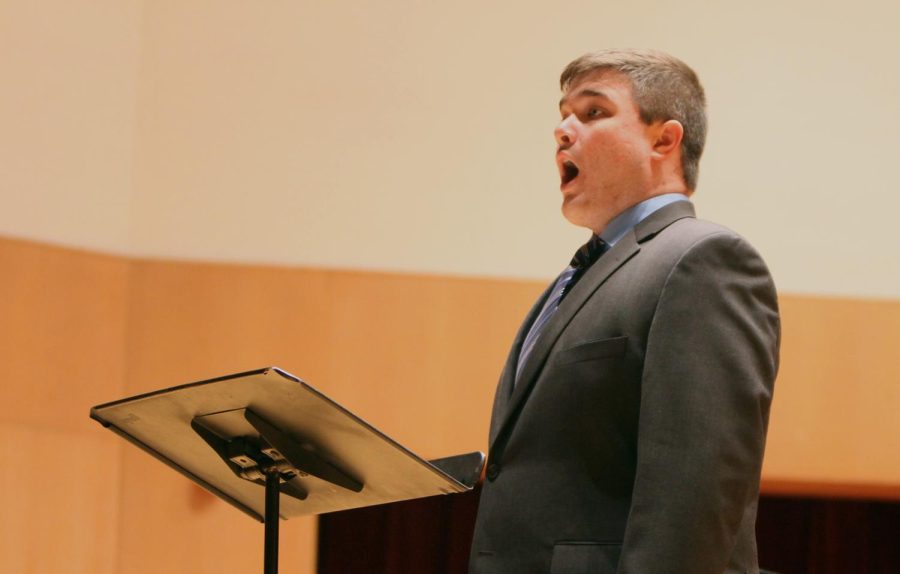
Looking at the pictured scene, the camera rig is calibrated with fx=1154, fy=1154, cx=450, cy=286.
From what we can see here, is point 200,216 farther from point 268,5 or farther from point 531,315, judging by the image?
point 531,315

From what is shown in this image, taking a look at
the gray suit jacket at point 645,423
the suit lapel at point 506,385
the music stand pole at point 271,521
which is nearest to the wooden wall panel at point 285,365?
the suit lapel at point 506,385

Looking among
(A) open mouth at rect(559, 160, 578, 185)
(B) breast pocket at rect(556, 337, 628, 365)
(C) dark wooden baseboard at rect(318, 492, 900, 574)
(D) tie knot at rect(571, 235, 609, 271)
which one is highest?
(A) open mouth at rect(559, 160, 578, 185)

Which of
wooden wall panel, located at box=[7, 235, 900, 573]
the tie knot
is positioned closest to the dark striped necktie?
the tie knot

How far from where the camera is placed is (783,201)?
2975mm

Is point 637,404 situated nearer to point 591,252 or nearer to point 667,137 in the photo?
point 591,252

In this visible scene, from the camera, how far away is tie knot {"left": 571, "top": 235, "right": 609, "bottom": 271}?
175 cm

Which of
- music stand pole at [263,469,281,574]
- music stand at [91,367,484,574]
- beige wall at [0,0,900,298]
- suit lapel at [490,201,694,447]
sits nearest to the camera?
music stand at [91,367,484,574]

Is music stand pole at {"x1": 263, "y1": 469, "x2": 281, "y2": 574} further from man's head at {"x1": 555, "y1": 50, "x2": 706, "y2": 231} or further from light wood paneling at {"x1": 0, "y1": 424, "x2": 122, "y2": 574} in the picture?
light wood paneling at {"x1": 0, "y1": 424, "x2": 122, "y2": 574}

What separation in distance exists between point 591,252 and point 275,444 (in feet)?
1.96

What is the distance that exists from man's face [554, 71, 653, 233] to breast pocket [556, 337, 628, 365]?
0.95ft

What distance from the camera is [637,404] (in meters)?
1.51

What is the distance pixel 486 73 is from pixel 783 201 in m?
0.84

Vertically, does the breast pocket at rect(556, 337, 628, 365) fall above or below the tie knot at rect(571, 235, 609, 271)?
below

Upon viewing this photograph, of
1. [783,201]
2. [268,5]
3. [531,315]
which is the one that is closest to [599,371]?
[531,315]
